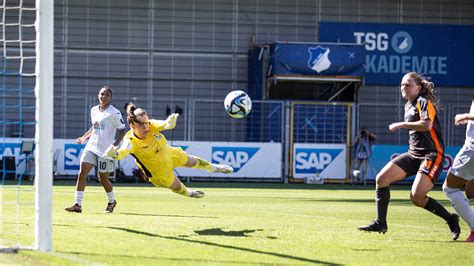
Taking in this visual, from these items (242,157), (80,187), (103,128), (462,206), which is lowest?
(242,157)

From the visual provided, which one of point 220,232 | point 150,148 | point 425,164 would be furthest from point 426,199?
point 150,148

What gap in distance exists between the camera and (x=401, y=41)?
35.2 meters

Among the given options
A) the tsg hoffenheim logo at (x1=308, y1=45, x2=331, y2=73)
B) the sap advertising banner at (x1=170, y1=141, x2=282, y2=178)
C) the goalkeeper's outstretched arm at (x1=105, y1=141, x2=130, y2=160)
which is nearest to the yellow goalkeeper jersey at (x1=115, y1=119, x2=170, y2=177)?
the goalkeeper's outstretched arm at (x1=105, y1=141, x2=130, y2=160)

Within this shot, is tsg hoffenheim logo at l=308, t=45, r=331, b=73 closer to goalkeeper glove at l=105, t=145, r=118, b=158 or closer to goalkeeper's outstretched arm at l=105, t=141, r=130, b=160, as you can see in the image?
goalkeeper's outstretched arm at l=105, t=141, r=130, b=160

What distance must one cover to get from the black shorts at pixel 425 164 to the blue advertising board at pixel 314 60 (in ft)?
67.3

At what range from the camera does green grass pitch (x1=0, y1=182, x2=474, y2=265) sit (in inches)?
353

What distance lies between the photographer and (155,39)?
111ft

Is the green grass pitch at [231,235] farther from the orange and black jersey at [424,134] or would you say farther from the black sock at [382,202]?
the orange and black jersey at [424,134]

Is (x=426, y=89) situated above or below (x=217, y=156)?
above

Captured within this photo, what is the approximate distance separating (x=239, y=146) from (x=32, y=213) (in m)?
17.1

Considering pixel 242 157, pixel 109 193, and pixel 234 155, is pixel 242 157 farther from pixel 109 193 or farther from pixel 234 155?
pixel 109 193

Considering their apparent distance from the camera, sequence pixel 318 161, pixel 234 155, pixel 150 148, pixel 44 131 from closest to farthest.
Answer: pixel 44 131
pixel 150 148
pixel 234 155
pixel 318 161

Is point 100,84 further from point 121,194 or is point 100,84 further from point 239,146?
point 121,194

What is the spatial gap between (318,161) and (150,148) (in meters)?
18.2
